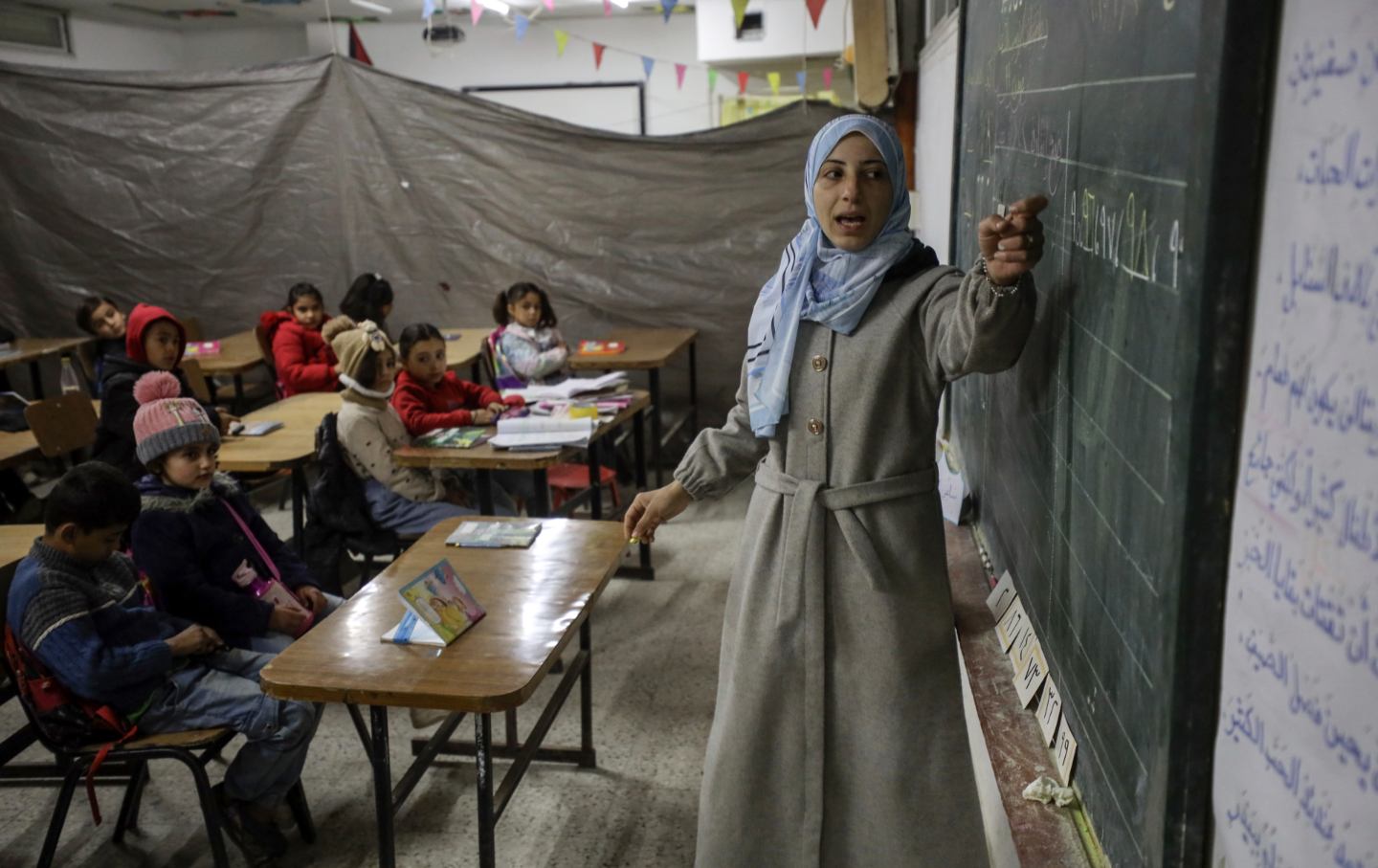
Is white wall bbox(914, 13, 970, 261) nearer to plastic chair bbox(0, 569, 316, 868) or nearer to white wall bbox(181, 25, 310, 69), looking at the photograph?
plastic chair bbox(0, 569, 316, 868)

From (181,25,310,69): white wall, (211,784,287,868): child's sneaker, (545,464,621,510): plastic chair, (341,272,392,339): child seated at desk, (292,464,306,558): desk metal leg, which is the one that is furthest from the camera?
(181,25,310,69): white wall

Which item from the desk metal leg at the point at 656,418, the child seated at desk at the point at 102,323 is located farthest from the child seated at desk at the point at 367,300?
the desk metal leg at the point at 656,418

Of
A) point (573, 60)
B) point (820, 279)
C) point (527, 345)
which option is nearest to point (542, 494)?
point (527, 345)

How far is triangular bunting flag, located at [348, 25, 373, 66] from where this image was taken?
9297 millimetres

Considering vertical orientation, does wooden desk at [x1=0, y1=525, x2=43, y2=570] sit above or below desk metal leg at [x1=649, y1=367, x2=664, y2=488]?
above

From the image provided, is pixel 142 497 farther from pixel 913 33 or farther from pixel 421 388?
pixel 913 33

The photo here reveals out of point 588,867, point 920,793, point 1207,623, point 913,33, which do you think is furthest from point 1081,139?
point 913,33

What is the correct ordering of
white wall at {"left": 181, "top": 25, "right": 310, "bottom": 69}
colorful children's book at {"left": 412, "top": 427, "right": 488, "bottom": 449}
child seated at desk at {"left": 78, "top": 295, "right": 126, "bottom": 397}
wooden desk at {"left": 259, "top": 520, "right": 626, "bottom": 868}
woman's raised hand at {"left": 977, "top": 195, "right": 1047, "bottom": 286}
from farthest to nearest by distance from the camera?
white wall at {"left": 181, "top": 25, "right": 310, "bottom": 69}, child seated at desk at {"left": 78, "top": 295, "right": 126, "bottom": 397}, colorful children's book at {"left": 412, "top": 427, "right": 488, "bottom": 449}, wooden desk at {"left": 259, "top": 520, "right": 626, "bottom": 868}, woman's raised hand at {"left": 977, "top": 195, "right": 1047, "bottom": 286}

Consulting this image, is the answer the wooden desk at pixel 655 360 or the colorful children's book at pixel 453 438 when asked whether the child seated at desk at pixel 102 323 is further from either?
the wooden desk at pixel 655 360

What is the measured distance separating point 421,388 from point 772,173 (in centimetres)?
Answer: 245

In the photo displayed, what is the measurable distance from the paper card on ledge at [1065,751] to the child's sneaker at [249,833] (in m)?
1.78

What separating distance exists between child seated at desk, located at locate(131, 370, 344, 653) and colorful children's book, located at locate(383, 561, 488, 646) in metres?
0.71

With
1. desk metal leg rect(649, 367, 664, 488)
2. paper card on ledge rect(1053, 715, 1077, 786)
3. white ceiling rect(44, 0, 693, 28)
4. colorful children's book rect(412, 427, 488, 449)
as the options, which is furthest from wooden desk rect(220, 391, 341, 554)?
white ceiling rect(44, 0, 693, 28)

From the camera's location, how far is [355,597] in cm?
211
